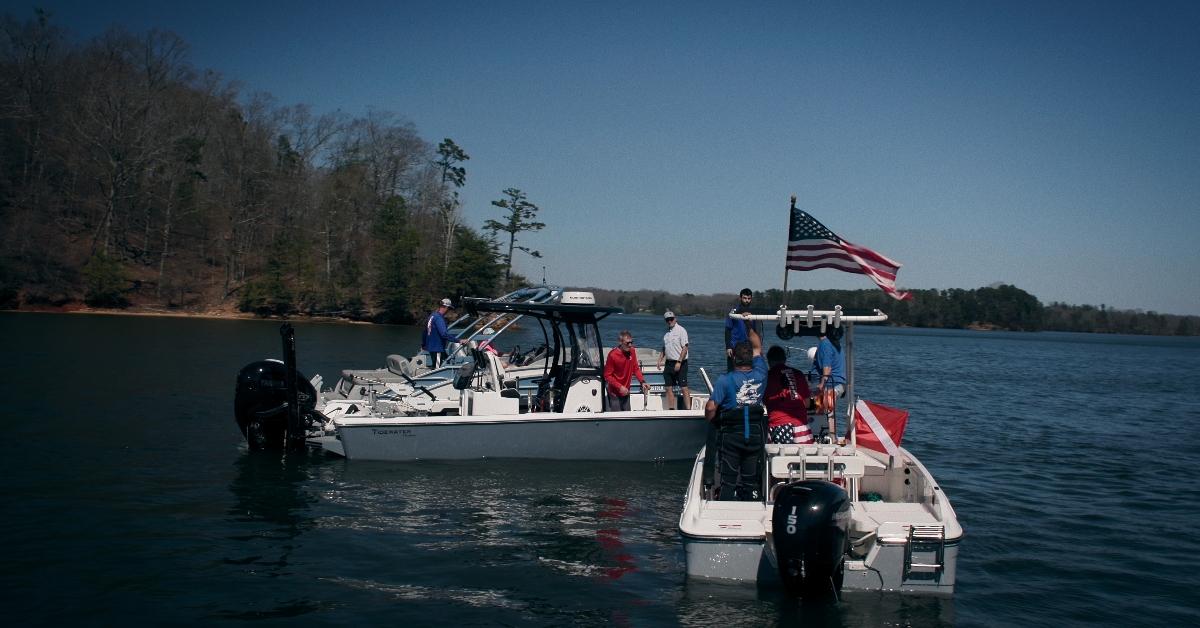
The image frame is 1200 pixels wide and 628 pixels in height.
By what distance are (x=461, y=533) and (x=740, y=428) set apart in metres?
3.32

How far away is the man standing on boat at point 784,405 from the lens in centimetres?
837

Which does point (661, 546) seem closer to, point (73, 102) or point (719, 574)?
point (719, 574)

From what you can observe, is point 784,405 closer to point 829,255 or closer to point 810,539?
point 829,255

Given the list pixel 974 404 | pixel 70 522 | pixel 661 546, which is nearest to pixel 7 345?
pixel 70 522

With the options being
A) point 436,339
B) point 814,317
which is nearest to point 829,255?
point 814,317

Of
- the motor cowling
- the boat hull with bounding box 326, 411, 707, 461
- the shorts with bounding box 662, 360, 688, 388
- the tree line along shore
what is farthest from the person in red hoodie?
the tree line along shore

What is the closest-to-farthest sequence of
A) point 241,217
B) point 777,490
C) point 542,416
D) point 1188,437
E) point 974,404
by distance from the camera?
point 777,490
point 542,416
point 1188,437
point 974,404
point 241,217

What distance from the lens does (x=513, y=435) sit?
479 inches

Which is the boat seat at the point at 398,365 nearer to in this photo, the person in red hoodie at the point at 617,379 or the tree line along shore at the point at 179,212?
the person in red hoodie at the point at 617,379

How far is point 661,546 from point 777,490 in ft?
8.25

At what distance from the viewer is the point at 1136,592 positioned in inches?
308

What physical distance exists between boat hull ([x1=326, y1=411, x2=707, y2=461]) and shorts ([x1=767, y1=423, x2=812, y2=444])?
3.82 meters

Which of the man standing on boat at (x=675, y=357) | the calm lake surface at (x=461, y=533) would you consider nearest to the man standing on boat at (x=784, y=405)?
the calm lake surface at (x=461, y=533)

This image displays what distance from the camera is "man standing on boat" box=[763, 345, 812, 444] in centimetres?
837
